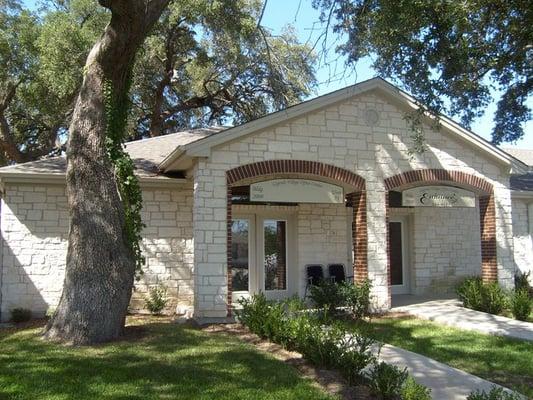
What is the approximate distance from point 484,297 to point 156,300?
7023 millimetres

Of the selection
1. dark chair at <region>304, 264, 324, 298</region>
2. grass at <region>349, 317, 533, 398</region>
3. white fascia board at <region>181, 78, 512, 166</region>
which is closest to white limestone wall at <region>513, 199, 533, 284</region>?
white fascia board at <region>181, 78, 512, 166</region>

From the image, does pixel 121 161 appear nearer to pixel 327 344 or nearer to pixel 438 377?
pixel 327 344

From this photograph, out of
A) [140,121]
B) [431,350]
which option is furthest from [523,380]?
[140,121]

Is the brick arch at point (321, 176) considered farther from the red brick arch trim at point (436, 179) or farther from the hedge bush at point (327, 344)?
the hedge bush at point (327, 344)

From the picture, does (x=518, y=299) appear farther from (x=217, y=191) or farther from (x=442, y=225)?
(x=217, y=191)

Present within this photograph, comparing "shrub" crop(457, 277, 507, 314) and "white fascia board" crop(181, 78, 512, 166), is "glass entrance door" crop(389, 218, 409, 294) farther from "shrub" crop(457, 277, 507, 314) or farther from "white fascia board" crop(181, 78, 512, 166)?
"white fascia board" crop(181, 78, 512, 166)

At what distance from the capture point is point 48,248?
39.5 ft

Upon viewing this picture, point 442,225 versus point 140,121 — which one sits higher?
point 140,121

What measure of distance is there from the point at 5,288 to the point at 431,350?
8.66 metres

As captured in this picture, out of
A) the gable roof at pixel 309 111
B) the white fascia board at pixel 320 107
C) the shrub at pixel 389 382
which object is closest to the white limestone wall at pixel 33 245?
the gable roof at pixel 309 111

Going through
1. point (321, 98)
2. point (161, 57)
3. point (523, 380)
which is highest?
point (161, 57)

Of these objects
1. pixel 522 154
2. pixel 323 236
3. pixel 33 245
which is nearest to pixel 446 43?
pixel 323 236

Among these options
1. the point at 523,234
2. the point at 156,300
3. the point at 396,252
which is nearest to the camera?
the point at 156,300

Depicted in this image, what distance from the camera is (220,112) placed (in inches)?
951
